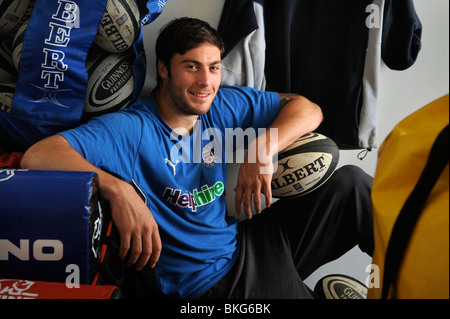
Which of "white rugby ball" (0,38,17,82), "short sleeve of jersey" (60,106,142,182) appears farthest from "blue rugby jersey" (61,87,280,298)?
"white rugby ball" (0,38,17,82)

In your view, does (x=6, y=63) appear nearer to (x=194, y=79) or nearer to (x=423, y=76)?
(x=194, y=79)

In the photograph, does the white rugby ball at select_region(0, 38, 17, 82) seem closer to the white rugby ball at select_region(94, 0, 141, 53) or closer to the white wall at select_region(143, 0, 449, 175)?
the white rugby ball at select_region(94, 0, 141, 53)

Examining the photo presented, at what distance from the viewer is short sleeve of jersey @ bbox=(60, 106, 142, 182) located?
964mm

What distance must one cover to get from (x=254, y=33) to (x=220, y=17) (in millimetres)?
159

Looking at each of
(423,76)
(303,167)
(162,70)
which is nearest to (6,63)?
(162,70)

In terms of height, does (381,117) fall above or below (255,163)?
above

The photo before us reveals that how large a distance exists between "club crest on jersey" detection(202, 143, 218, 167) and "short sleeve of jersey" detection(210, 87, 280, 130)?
9cm

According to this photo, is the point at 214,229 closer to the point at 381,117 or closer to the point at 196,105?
the point at 196,105

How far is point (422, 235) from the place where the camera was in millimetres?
590

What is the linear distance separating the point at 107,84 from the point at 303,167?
2.11 feet

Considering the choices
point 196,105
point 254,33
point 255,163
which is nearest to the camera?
point 255,163

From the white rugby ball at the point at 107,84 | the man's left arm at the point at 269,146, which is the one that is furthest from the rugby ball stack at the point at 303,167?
the white rugby ball at the point at 107,84
